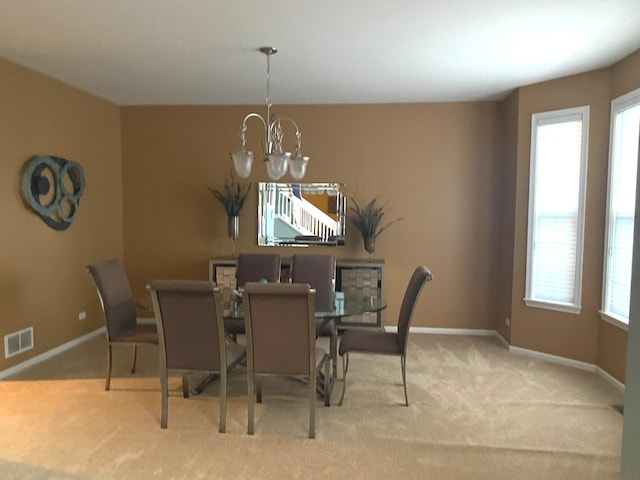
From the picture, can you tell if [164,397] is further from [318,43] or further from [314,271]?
[318,43]

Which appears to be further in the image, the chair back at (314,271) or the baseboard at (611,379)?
the chair back at (314,271)

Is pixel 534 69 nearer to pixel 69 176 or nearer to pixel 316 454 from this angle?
pixel 316 454

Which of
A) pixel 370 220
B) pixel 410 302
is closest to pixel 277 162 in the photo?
pixel 410 302

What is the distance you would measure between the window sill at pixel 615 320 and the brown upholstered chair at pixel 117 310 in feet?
11.6

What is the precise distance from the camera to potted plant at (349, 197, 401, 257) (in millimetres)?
5004

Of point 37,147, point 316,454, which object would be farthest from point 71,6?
point 316,454

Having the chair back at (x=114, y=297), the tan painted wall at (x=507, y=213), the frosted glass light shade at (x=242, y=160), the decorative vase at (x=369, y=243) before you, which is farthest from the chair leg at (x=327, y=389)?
the tan painted wall at (x=507, y=213)

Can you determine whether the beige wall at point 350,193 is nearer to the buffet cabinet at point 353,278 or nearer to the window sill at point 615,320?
the window sill at point 615,320

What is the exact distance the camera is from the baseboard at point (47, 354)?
378 centimetres

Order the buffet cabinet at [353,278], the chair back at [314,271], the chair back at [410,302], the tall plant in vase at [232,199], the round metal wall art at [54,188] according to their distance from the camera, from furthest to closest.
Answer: the tall plant in vase at [232,199], the buffet cabinet at [353,278], the chair back at [314,271], the round metal wall art at [54,188], the chair back at [410,302]

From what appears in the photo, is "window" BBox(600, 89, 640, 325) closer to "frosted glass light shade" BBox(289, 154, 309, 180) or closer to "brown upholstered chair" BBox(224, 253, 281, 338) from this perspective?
"frosted glass light shade" BBox(289, 154, 309, 180)

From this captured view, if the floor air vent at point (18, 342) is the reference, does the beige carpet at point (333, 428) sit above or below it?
below

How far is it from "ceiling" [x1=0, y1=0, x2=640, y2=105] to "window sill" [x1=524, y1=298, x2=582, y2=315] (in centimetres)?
204

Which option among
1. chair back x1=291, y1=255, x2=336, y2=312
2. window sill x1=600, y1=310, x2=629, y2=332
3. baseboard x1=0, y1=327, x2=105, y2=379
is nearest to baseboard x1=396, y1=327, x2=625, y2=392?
window sill x1=600, y1=310, x2=629, y2=332
